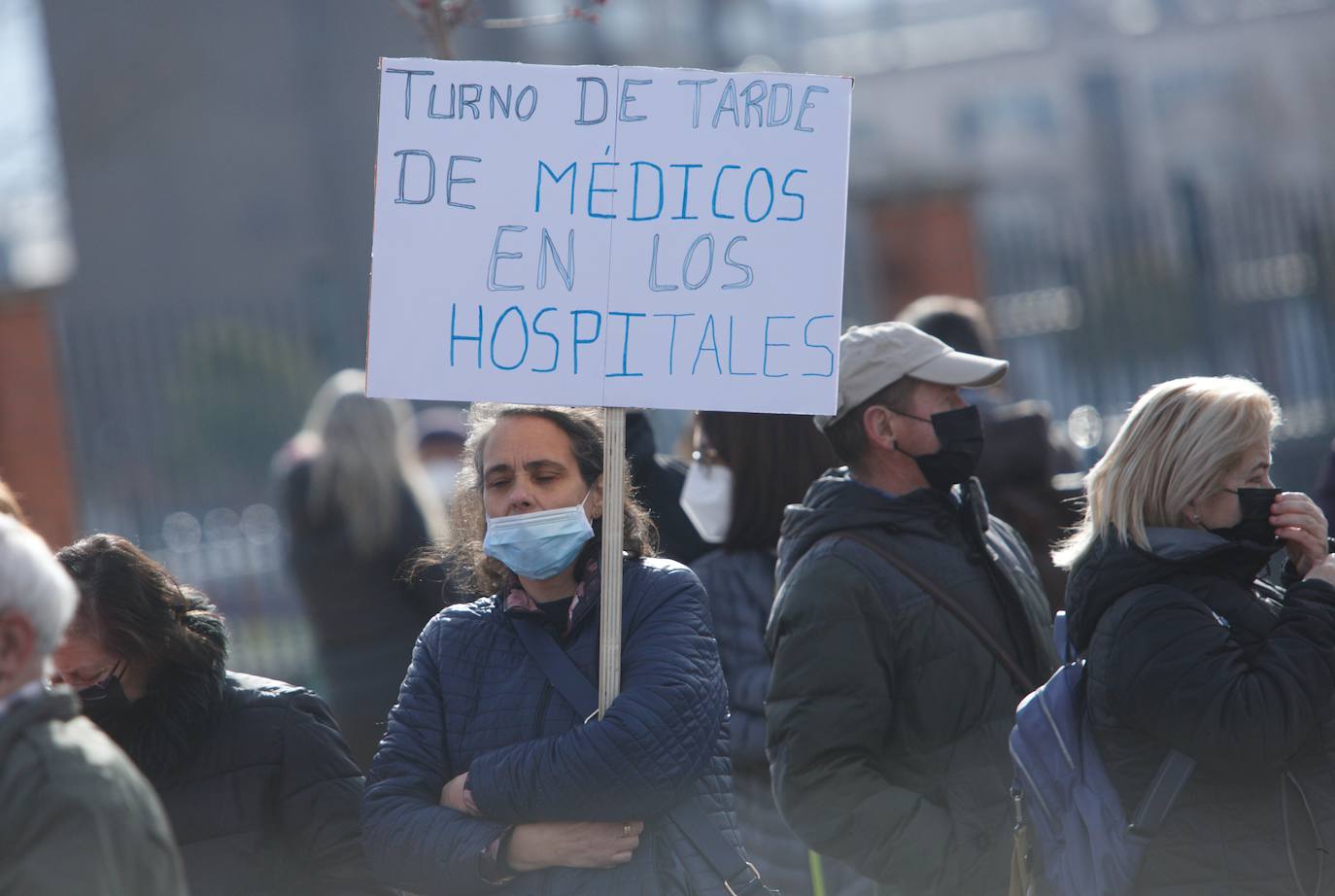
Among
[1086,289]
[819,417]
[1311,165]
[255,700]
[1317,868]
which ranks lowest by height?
[1317,868]

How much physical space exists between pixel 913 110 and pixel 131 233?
32263 mm

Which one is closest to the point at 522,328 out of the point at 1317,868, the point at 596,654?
the point at 596,654

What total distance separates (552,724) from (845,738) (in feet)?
2.16

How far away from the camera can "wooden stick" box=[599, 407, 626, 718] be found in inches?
114

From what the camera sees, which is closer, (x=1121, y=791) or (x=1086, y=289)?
(x=1121, y=791)

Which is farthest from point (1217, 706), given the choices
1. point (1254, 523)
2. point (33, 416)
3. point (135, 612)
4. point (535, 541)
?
point (33, 416)

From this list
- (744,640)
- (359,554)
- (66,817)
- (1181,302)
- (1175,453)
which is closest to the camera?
(66,817)

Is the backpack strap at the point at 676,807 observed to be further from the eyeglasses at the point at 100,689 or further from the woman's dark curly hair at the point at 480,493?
the eyeglasses at the point at 100,689

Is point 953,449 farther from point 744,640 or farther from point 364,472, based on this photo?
point 364,472

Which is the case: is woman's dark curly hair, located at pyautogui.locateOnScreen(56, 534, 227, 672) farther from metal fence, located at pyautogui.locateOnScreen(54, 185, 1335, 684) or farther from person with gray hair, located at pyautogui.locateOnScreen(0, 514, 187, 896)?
metal fence, located at pyautogui.locateOnScreen(54, 185, 1335, 684)

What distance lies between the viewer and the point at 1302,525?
2971 millimetres

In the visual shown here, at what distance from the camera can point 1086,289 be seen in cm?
1023

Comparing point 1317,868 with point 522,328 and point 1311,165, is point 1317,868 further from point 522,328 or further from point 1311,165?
point 1311,165

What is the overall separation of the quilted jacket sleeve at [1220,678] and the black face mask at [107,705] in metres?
1.81
